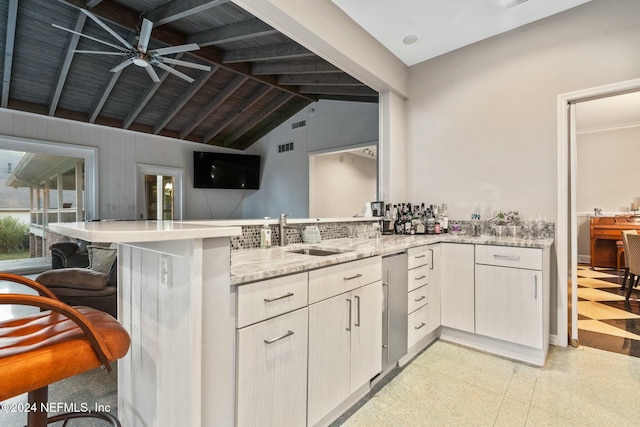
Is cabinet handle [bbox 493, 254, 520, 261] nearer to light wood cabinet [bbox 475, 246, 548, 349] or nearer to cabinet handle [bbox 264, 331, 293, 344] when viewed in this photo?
light wood cabinet [bbox 475, 246, 548, 349]

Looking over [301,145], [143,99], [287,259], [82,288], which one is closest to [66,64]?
[143,99]

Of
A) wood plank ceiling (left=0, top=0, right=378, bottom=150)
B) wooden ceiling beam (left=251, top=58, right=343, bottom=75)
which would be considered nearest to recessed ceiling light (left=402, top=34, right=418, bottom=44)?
wooden ceiling beam (left=251, top=58, right=343, bottom=75)

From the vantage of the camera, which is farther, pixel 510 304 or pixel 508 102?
pixel 508 102

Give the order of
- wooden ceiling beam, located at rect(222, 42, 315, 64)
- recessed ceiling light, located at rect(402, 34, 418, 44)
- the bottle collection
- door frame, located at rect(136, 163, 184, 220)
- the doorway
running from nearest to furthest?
1. recessed ceiling light, located at rect(402, 34, 418, 44)
2. the bottle collection
3. wooden ceiling beam, located at rect(222, 42, 315, 64)
4. the doorway
5. door frame, located at rect(136, 163, 184, 220)

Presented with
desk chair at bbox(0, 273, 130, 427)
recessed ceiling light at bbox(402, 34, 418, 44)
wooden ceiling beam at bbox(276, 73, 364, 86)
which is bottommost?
desk chair at bbox(0, 273, 130, 427)

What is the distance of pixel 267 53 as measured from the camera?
3932mm

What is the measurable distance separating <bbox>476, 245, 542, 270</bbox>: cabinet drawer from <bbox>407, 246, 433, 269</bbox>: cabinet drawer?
1.25 feet

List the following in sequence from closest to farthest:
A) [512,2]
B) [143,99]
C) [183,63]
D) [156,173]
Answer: [512,2] → [183,63] → [143,99] → [156,173]

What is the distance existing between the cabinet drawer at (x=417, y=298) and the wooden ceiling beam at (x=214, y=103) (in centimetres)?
426

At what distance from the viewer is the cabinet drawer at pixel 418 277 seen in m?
2.25

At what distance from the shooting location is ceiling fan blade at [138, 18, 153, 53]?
3.04m

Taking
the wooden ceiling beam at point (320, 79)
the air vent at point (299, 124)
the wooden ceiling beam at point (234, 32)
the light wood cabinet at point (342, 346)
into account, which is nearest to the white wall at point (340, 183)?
the air vent at point (299, 124)

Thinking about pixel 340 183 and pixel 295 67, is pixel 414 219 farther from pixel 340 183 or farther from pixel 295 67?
pixel 340 183

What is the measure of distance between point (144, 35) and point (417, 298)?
147 inches
